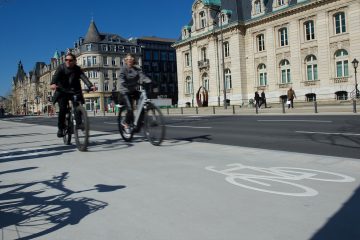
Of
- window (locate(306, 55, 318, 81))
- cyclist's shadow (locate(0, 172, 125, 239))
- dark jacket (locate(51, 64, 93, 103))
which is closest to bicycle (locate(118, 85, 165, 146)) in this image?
dark jacket (locate(51, 64, 93, 103))

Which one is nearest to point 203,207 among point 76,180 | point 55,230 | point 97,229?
point 97,229

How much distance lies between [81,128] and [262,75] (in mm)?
44400

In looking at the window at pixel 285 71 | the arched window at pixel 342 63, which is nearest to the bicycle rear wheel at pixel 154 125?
the arched window at pixel 342 63

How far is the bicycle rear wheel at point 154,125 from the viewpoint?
7652 millimetres

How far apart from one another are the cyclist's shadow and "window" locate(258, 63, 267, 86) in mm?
46807

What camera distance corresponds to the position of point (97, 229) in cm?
291

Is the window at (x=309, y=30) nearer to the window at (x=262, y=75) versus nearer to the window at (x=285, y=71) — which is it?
the window at (x=285, y=71)

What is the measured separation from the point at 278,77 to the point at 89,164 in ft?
143

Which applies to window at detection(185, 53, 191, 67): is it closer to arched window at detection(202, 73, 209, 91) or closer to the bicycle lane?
arched window at detection(202, 73, 209, 91)

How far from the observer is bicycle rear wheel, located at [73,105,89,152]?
24.3 ft

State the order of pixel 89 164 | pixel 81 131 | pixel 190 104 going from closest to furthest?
pixel 89 164 < pixel 81 131 < pixel 190 104

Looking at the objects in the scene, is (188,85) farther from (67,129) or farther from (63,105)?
(63,105)

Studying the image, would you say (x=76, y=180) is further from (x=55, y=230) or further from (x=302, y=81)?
(x=302, y=81)

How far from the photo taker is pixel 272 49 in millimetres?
47281
